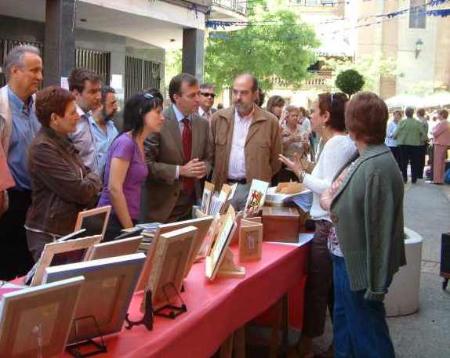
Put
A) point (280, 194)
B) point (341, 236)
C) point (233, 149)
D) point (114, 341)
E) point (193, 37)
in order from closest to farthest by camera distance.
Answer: point (114, 341)
point (341, 236)
point (280, 194)
point (233, 149)
point (193, 37)

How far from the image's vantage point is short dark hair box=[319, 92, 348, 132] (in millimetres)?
4125

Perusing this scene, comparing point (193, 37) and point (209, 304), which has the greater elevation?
point (193, 37)

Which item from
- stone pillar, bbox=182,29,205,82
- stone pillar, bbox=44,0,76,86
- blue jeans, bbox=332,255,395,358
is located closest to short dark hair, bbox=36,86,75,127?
blue jeans, bbox=332,255,395,358

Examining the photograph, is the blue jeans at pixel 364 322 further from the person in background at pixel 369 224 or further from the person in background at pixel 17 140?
the person in background at pixel 17 140

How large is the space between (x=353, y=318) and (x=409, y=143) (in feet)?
46.5

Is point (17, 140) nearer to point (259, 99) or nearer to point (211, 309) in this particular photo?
point (211, 309)

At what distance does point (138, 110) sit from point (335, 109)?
1250mm

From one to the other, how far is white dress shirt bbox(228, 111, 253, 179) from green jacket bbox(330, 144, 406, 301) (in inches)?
72.4

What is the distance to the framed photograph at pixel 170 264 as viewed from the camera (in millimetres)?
2539

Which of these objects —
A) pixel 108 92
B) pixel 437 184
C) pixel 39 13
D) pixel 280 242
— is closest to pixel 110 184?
pixel 280 242

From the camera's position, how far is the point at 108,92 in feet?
18.8

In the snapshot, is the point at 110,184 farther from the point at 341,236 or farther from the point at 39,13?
the point at 39,13

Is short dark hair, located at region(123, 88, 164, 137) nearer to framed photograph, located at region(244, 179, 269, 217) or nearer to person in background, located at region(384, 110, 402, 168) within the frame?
framed photograph, located at region(244, 179, 269, 217)

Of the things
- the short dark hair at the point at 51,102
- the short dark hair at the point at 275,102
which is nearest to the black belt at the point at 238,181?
the short dark hair at the point at 51,102
